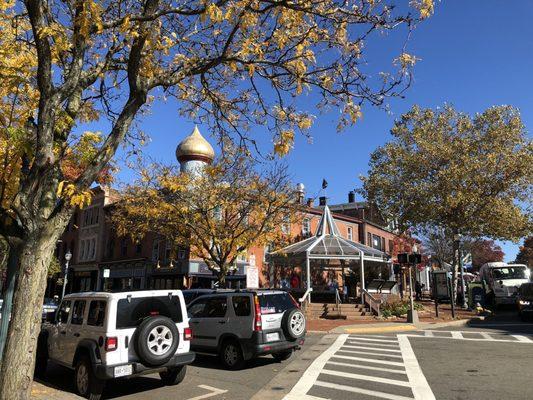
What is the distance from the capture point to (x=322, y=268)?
115 ft

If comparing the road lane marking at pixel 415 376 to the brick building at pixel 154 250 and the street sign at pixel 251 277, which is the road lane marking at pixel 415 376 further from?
the brick building at pixel 154 250

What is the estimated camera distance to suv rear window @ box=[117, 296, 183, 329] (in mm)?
8203

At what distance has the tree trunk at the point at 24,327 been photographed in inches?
215

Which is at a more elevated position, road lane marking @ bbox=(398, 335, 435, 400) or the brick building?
the brick building

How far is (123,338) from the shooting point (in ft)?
26.3

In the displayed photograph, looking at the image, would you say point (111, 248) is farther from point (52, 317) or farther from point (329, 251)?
point (52, 317)

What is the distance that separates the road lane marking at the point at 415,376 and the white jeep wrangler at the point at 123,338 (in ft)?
13.5

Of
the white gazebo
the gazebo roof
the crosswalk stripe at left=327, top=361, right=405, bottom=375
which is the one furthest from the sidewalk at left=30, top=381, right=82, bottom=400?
the gazebo roof

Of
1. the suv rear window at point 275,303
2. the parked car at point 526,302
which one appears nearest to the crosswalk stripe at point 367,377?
the suv rear window at point 275,303

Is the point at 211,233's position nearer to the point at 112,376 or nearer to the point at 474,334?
the point at 474,334

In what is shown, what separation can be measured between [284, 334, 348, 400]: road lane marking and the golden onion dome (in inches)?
899

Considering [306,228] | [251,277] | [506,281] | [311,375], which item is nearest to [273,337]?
[311,375]

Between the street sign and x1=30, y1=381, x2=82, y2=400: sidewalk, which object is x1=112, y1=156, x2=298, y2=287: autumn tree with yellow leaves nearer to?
the street sign

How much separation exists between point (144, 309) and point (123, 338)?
2.14 feet
